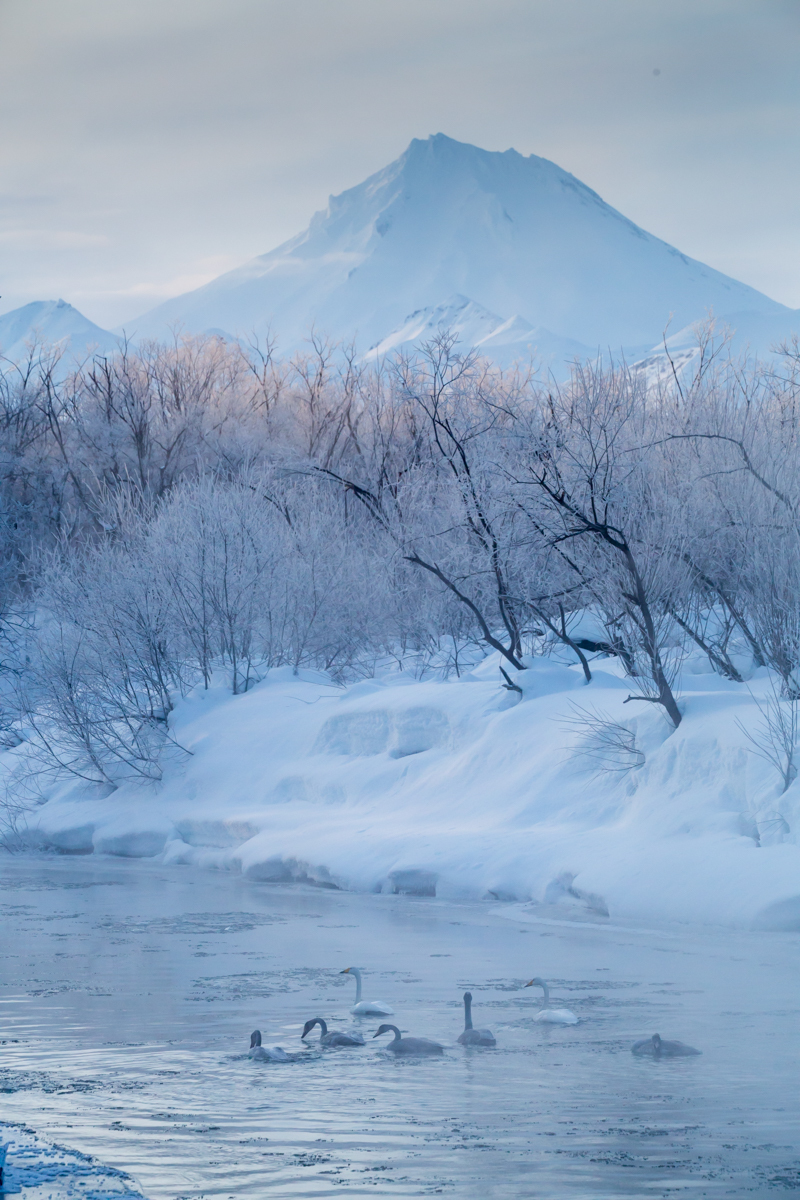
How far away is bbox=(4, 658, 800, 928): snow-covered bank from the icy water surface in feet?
2.99

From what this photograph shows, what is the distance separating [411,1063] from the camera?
278 inches

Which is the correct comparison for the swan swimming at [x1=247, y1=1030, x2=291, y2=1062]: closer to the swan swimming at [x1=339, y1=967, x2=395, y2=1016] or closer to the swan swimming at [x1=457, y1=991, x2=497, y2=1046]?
the swan swimming at [x1=457, y1=991, x2=497, y2=1046]

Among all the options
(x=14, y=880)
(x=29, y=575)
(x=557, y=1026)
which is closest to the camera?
(x=557, y=1026)

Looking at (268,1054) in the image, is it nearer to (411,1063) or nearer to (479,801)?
(411,1063)

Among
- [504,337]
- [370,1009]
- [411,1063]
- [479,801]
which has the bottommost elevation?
[411,1063]

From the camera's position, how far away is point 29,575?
2941cm

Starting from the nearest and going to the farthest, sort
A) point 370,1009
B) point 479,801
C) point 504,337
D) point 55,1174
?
point 55,1174, point 370,1009, point 479,801, point 504,337

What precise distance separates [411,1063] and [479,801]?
27.4ft

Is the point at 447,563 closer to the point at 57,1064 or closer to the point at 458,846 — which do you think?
the point at 458,846

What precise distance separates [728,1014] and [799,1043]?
838 millimetres

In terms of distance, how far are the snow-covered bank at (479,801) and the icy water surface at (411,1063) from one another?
911mm

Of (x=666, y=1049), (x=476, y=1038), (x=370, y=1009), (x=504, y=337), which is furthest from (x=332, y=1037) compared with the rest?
(x=504, y=337)

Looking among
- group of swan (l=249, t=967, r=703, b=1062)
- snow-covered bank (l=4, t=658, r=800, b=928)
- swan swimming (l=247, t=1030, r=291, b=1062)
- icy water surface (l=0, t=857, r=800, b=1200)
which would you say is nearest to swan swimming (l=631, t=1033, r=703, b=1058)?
group of swan (l=249, t=967, r=703, b=1062)

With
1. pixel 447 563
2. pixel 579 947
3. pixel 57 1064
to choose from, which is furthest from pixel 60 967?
pixel 447 563
